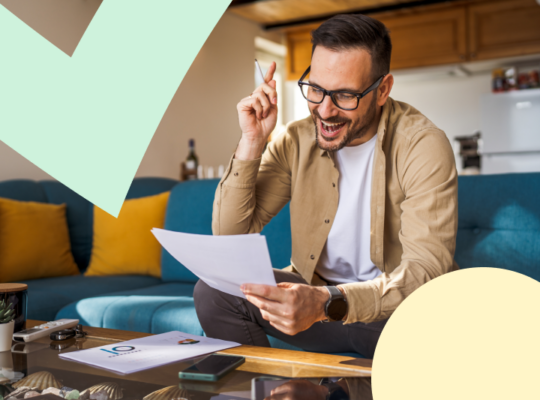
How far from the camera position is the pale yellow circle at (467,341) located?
63cm

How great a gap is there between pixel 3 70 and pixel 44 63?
22 cm

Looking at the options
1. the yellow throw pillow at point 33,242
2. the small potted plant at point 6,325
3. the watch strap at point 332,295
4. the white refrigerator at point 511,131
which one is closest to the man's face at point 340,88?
the watch strap at point 332,295

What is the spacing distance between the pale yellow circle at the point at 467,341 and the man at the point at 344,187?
1.12 feet

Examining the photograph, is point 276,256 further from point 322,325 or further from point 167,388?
point 167,388

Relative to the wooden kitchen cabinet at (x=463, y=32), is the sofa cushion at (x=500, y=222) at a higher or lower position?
lower

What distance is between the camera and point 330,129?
129cm

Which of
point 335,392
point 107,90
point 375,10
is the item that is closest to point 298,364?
point 335,392

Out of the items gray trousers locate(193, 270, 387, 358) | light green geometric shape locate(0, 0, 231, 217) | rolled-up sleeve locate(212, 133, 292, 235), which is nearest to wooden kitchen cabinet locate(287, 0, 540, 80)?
rolled-up sleeve locate(212, 133, 292, 235)

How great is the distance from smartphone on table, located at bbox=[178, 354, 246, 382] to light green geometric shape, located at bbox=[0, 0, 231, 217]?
1.41 feet

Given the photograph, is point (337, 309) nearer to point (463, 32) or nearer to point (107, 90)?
point (107, 90)

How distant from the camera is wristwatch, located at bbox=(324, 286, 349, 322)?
96cm

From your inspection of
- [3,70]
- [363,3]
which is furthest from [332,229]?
[363,3]

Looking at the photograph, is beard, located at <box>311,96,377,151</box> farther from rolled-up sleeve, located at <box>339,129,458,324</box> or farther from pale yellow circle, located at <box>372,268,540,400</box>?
pale yellow circle, located at <box>372,268,540,400</box>

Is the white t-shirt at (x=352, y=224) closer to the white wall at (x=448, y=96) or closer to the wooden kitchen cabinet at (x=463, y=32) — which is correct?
the wooden kitchen cabinet at (x=463, y=32)
